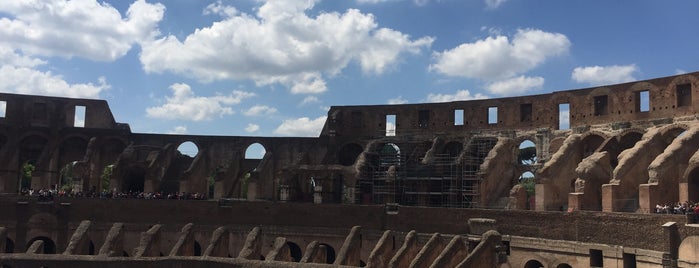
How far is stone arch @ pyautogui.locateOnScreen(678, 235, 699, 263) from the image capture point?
18.6m

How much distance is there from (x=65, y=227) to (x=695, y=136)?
90.1 feet

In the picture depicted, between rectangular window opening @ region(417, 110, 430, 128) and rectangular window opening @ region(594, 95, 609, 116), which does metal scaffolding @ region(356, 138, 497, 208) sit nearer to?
rectangular window opening @ region(417, 110, 430, 128)

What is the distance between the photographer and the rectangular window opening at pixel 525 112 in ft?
106

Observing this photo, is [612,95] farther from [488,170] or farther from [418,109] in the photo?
[418,109]

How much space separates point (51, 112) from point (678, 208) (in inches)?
1250

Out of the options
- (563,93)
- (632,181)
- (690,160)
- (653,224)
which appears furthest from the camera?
(563,93)

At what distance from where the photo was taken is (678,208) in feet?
69.2

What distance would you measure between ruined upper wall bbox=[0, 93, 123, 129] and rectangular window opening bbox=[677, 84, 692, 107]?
2953cm

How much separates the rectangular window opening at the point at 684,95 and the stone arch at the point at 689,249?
372 inches

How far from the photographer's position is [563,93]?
30828 millimetres

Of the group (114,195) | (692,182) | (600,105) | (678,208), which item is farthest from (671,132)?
(114,195)

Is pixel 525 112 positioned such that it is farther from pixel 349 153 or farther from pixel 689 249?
pixel 689 249

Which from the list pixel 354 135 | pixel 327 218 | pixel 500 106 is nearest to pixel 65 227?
pixel 327 218

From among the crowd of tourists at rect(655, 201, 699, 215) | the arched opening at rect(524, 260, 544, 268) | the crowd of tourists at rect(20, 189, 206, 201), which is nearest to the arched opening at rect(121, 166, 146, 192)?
the crowd of tourists at rect(20, 189, 206, 201)
